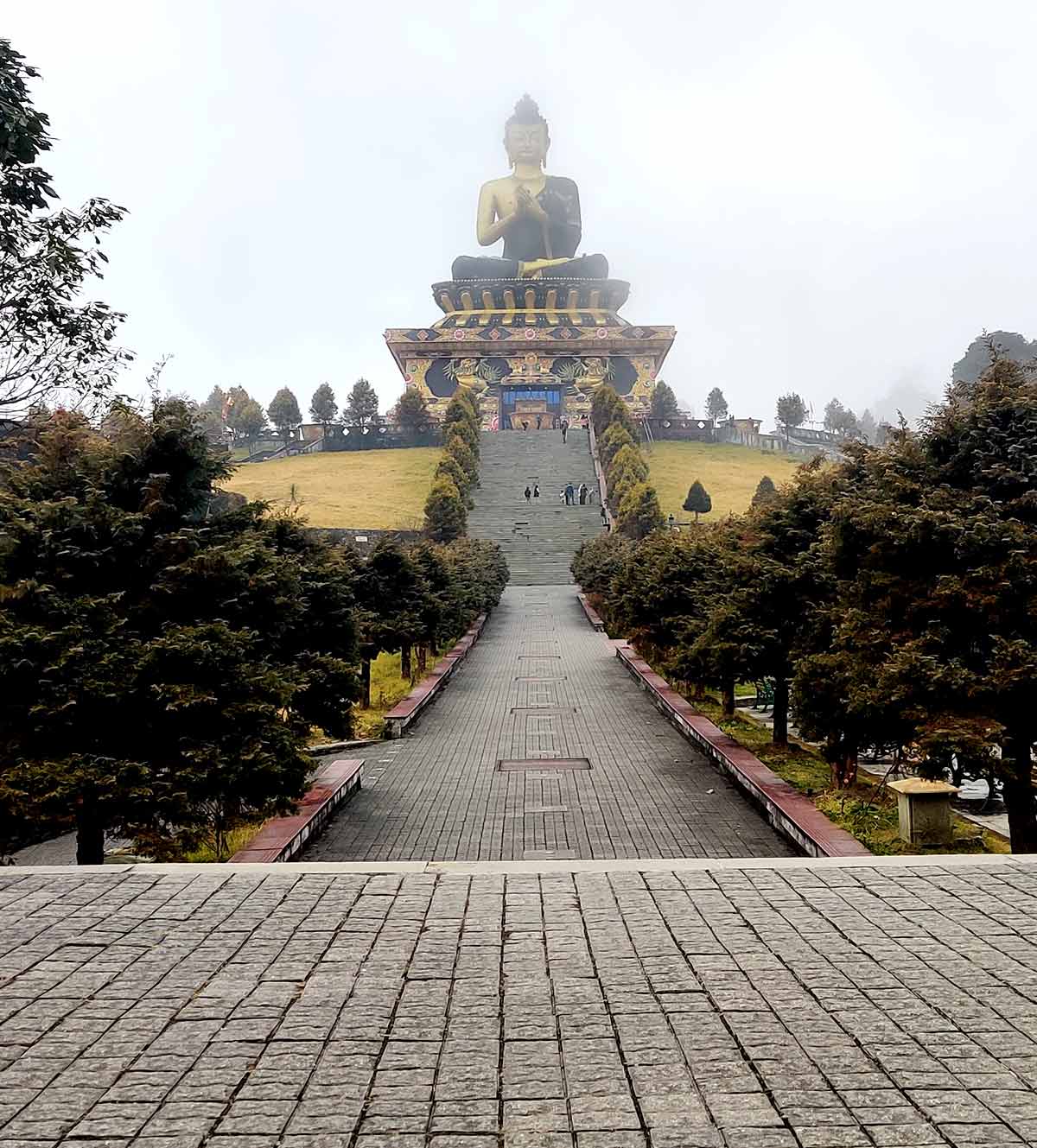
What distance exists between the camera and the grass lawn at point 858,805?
26.0ft

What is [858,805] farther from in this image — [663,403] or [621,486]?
[663,403]

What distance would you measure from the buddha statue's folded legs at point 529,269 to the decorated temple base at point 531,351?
1.71 feet

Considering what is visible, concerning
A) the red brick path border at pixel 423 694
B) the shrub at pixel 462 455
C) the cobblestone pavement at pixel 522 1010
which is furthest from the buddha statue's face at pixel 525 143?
→ the cobblestone pavement at pixel 522 1010

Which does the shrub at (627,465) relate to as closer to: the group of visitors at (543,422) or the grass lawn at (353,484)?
the grass lawn at (353,484)

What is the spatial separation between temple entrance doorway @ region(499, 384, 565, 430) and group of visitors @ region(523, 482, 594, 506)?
17.4 metres

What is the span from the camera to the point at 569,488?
47.8 meters

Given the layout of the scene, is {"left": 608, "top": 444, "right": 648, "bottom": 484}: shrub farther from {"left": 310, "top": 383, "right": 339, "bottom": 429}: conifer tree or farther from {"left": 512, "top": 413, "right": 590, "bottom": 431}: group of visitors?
{"left": 310, "top": 383, "right": 339, "bottom": 429}: conifer tree

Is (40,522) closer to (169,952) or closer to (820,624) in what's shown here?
(169,952)

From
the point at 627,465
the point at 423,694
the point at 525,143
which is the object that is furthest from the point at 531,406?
the point at 423,694

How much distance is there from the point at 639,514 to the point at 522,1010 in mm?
35093

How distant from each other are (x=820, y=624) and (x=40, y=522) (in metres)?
6.50

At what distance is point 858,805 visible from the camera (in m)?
9.30

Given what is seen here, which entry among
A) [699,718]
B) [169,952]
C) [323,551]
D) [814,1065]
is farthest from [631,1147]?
[699,718]

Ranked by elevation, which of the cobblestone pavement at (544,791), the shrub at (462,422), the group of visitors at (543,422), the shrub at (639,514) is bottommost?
the cobblestone pavement at (544,791)
